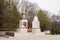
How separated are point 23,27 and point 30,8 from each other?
19.8 metres

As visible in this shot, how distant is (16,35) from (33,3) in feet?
72.0

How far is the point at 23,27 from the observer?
20.6 meters

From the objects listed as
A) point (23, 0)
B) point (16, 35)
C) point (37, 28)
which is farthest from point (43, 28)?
point (16, 35)

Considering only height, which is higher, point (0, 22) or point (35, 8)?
point (35, 8)

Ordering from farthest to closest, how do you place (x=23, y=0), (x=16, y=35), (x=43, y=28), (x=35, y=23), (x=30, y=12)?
1. (x=30, y=12)
2. (x=23, y=0)
3. (x=43, y=28)
4. (x=35, y=23)
5. (x=16, y=35)

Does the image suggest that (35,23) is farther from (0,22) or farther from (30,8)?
(30,8)

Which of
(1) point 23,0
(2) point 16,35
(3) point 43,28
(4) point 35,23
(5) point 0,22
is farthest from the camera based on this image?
(1) point 23,0

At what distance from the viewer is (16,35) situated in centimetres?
1944

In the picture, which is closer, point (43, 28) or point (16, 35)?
point (16, 35)

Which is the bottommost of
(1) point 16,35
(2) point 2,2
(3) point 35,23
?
(1) point 16,35

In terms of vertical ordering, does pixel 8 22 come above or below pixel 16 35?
above

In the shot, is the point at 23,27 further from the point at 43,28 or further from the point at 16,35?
the point at 43,28

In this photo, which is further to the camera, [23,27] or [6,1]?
[6,1]

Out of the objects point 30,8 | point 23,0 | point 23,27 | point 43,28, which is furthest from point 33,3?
point 23,27
